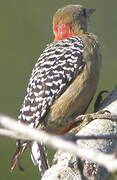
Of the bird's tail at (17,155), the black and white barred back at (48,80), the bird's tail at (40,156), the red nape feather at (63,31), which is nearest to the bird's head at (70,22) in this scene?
the red nape feather at (63,31)

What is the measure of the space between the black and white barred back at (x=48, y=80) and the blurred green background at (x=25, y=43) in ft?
3.14

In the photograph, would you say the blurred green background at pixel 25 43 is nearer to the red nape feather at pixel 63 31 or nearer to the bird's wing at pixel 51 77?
the red nape feather at pixel 63 31

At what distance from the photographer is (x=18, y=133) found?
1.22 m

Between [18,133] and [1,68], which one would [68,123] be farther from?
[18,133]

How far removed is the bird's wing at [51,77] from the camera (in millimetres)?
4004

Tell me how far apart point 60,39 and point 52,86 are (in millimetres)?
776

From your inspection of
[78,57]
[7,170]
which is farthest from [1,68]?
[78,57]

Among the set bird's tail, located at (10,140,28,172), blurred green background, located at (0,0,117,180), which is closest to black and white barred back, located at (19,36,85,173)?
bird's tail, located at (10,140,28,172)

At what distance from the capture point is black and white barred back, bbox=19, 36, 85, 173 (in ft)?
12.9

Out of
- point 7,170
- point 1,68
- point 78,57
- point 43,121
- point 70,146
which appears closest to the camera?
point 70,146

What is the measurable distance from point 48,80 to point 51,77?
3 centimetres

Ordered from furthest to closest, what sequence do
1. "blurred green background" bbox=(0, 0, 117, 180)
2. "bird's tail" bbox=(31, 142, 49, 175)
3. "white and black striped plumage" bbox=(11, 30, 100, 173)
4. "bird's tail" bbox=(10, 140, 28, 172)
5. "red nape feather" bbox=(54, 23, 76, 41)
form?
"blurred green background" bbox=(0, 0, 117, 180), "red nape feather" bbox=(54, 23, 76, 41), "white and black striped plumage" bbox=(11, 30, 100, 173), "bird's tail" bbox=(31, 142, 49, 175), "bird's tail" bbox=(10, 140, 28, 172)

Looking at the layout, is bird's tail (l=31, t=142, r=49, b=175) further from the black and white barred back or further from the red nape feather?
the red nape feather

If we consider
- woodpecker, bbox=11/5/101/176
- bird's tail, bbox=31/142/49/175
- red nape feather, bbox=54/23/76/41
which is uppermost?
red nape feather, bbox=54/23/76/41
